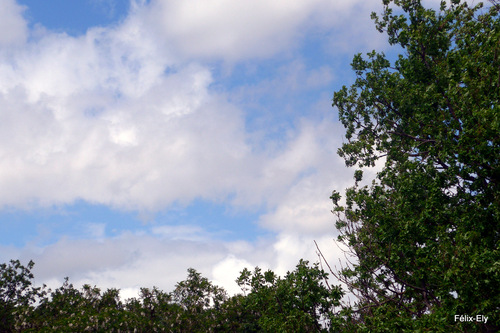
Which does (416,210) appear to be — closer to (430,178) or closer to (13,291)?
(430,178)

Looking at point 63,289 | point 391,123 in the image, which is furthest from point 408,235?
point 63,289

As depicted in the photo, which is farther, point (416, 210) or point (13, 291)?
point (13, 291)

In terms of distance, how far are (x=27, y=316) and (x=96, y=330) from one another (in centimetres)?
700

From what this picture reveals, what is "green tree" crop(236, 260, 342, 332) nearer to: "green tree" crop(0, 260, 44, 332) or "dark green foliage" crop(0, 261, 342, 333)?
"dark green foliage" crop(0, 261, 342, 333)

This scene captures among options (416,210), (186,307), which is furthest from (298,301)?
(186,307)

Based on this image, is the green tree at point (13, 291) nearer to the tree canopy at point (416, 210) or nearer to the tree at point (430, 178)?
the tree canopy at point (416, 210)

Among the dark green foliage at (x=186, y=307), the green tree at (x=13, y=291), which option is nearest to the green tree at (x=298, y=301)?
the dark green foliage at (x=186, y=307)

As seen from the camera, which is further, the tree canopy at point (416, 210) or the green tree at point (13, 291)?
the green tree at point (13, 291)

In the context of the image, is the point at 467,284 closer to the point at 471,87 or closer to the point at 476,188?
the point at 476,188

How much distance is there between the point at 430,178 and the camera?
52.0 ft

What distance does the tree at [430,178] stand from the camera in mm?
12000

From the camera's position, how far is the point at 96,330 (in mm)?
24781

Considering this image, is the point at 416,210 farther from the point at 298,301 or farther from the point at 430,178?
the point at 298,301

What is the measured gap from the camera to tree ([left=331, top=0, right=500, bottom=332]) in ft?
39.4
